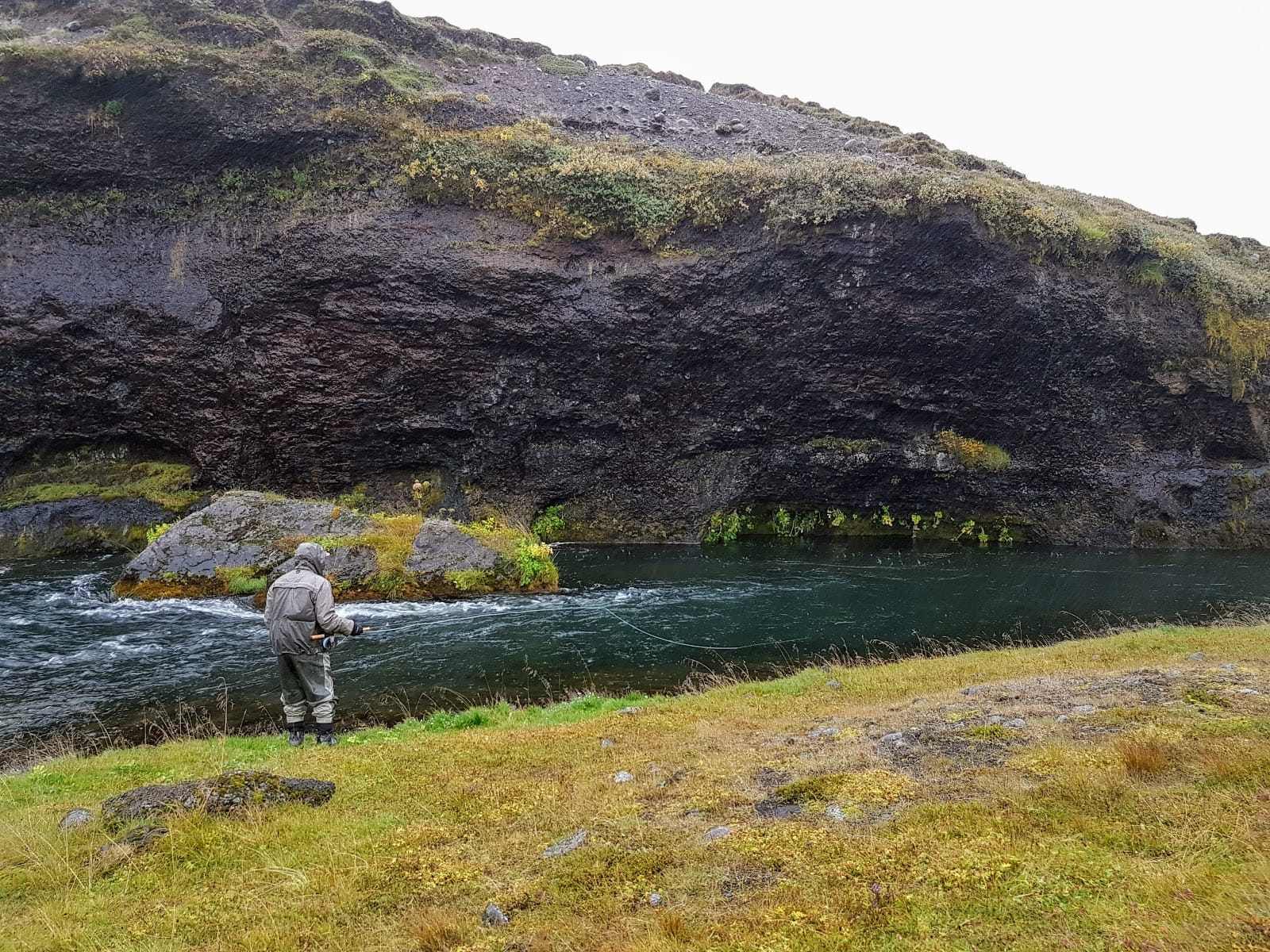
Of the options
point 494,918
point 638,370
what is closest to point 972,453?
point 638,370

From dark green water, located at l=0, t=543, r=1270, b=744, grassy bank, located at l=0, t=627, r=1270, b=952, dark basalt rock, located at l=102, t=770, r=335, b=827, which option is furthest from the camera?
dark green water, located at l=0, t=543, r=1270, b=744

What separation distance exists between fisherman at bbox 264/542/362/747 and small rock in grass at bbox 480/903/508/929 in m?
6.17

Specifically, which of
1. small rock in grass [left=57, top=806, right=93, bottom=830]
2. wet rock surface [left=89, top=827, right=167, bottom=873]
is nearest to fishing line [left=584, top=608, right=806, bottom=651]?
small rock in grass [left=57, top=806, right=93, bottom=830]

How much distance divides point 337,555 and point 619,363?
1707 cm

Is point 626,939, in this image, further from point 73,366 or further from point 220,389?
point 73,366

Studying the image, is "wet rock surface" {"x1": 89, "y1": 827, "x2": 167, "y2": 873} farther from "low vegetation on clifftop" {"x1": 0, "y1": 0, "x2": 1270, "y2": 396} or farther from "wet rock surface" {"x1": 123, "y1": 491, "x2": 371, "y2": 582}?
"low vegetation on clifftop" {"x1": 0, "y1": 0, "x2": 1270, "y2": 396}

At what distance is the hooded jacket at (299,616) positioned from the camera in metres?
9.77

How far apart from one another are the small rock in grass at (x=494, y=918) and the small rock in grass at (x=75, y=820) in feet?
14.1

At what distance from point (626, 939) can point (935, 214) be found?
3420cm

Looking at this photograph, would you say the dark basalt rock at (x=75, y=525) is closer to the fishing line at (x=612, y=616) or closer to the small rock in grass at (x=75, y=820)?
the fishing line at (x=612, y=616)

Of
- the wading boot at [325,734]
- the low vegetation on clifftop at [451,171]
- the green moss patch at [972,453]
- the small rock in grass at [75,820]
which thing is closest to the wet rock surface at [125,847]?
the small rock in grass at [75,820]

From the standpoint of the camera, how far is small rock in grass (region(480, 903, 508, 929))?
4270 mm

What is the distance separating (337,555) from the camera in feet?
72.8

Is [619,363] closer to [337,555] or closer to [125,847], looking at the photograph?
[337,555]
